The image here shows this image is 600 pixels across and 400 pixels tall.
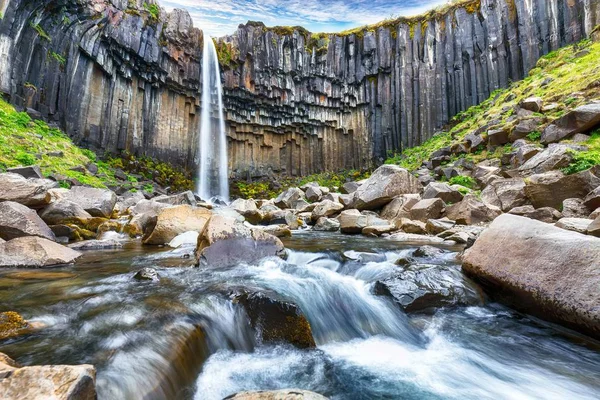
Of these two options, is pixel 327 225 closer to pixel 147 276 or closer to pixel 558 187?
pixel 558 187

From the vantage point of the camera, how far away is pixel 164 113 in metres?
24.8

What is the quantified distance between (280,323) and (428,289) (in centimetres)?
203

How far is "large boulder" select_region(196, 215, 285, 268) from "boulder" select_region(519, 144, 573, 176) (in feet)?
27.5

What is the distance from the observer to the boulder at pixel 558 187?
7.42m

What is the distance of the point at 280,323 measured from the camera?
3111mm

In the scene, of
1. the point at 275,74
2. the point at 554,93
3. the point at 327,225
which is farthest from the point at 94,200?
the point at 275,74

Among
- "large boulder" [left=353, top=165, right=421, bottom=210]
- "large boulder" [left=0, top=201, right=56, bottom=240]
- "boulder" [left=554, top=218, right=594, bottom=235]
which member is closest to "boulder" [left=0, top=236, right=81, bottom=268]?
"large boulder" [left=0, top=201, right=56, bottom=240]

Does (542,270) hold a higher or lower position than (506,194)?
lower

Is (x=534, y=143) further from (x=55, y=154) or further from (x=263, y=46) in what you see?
(x=263, y=46)

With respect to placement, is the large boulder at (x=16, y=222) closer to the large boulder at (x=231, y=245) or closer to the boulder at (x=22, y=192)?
the boulder at (x=22, y=192)

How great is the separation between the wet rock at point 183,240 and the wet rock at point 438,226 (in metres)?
6.12

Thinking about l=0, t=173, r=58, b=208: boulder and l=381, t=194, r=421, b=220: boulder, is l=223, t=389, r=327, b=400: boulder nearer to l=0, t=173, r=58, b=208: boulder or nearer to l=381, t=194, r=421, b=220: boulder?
l=0, t=173, r=58, b=208: boulder

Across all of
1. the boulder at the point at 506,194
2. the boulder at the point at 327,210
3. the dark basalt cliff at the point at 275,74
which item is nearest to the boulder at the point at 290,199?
the boulder at the point at 327,210

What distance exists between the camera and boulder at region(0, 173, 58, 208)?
661cm
